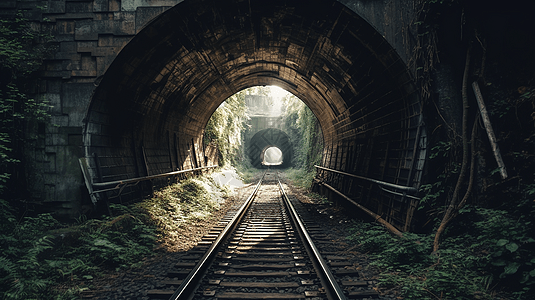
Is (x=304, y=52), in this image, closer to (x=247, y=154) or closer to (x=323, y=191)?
(x=323, y=191)

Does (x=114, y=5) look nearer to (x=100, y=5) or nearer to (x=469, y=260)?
(x=100, y=5)

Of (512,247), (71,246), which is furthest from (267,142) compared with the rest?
(512,247)

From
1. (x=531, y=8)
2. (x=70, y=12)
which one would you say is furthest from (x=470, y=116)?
(x=70, y=12)

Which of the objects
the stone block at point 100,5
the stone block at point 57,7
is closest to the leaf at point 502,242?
the stone block at point 100,5

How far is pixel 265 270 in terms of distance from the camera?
4.10 m

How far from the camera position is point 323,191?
39.6 feet

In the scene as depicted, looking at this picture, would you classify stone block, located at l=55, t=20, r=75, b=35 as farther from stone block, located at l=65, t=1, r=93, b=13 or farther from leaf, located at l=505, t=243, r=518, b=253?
leaf, located at l=505, t=243, r=518, b=253

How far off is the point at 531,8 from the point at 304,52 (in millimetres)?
4773

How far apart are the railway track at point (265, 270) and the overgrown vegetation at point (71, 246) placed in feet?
3.47

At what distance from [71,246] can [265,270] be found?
10.9 feet

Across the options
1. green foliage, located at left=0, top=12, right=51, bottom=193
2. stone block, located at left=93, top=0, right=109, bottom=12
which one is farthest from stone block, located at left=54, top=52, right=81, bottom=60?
stone block, located at left=93, top=0, right=109, bottom=12

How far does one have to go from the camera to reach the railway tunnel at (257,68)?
5668mm

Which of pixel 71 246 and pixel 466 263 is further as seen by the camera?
pixel 71 246

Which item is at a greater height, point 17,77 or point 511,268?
point 17,77
